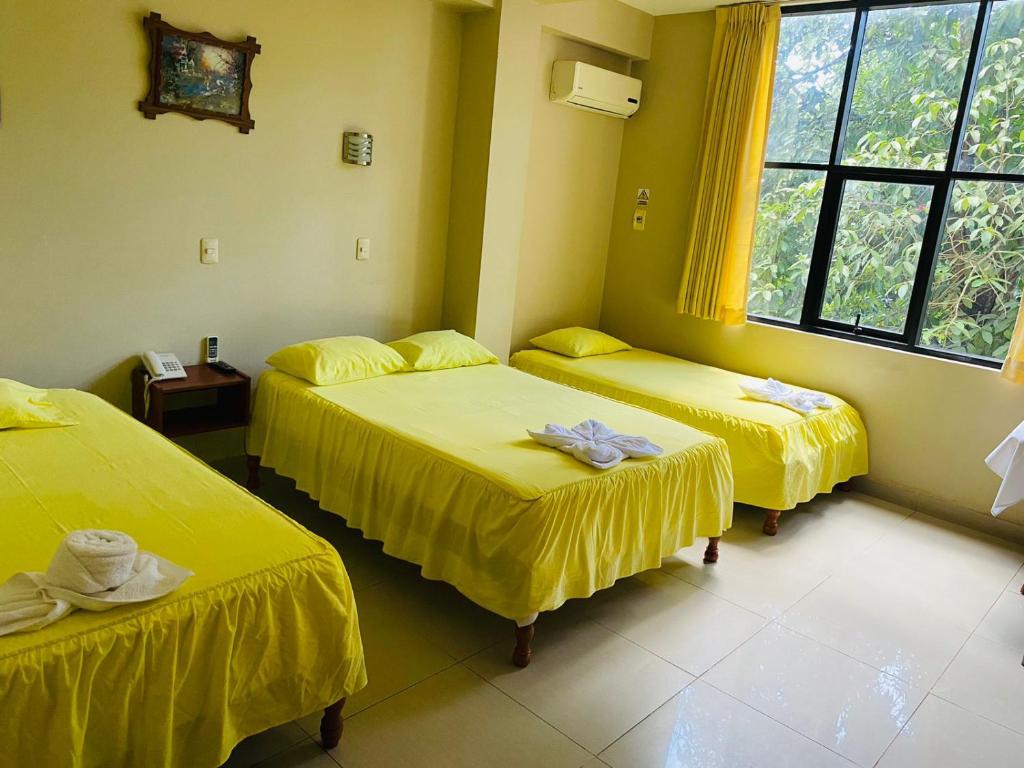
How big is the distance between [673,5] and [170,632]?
4355 mm

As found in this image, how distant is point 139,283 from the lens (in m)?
3.21

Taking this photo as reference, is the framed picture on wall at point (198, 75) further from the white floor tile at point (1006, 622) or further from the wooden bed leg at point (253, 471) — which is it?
the white floor tile at point (1006, 622)

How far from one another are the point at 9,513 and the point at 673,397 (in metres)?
2.92

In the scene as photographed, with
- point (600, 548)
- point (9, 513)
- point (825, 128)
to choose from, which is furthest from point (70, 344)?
point (825, 128)

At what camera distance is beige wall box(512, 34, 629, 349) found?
452 centimetres

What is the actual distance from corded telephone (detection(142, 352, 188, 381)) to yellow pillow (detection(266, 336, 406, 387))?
0.41 metres

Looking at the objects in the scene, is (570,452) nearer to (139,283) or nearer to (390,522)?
(390,522)

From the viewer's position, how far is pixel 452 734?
6.79 feet

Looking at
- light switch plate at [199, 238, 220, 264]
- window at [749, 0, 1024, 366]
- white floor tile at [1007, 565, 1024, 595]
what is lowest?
white floor tile at [1007, 565, 1024, 595]

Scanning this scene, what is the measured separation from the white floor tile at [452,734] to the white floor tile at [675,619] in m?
0.60

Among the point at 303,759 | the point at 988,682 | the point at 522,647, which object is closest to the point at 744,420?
the point at 988,682

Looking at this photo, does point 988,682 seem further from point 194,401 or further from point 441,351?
point 194,401

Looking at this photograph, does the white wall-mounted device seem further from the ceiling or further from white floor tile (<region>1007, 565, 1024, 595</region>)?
white floor tile (<region>1007, 565, 1024, 595</region>)

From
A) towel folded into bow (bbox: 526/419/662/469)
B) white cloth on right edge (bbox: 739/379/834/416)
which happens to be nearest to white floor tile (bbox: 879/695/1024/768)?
towel folded into bow (bbox: 526/419/662/469)
